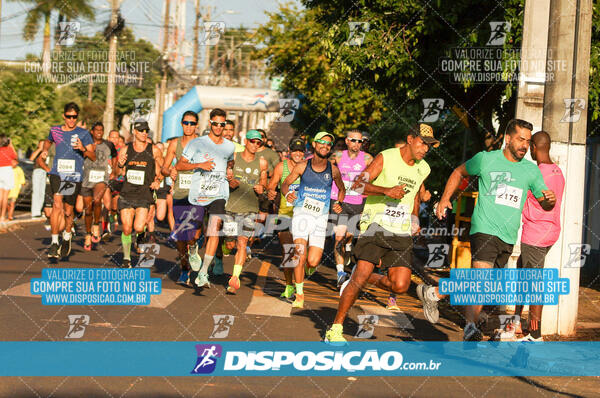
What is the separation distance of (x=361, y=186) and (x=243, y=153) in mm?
3691

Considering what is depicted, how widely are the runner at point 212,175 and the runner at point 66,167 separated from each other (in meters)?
2.74

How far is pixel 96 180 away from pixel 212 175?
4600mm

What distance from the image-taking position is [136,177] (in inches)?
507

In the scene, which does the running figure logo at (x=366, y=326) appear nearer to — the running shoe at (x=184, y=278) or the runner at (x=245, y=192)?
the runner at (x=245, y=192)

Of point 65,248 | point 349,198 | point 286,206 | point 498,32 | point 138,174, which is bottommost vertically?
point 65,248

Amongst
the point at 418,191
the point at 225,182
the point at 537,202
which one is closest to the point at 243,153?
the point at 225,182

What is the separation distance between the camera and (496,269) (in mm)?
8273

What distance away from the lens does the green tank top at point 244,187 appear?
37.4 feet

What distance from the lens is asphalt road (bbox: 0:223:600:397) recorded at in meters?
6.09

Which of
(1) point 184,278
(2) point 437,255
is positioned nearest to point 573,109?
(1) point 184,278

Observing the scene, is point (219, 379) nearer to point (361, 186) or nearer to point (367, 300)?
point (361, 186)

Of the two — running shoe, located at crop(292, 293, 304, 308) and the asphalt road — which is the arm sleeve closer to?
the asphalt road

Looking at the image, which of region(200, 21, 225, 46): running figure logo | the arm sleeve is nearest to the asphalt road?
the arm sleeve

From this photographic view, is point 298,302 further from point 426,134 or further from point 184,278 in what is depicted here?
point 426,134
